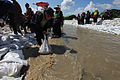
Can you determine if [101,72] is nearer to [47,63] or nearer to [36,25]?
[47,63]

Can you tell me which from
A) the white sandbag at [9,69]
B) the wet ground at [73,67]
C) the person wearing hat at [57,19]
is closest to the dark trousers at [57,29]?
the person wearing hat at [57,19]

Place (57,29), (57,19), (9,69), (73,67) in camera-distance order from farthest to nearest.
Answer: (57,29)
(57,19)
(73,67)
(9,69)

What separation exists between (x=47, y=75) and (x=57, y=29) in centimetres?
435

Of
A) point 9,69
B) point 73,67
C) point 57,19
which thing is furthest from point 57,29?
point 9,69

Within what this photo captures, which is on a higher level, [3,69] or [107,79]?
[3,69]

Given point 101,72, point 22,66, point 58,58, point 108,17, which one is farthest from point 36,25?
point 108,17

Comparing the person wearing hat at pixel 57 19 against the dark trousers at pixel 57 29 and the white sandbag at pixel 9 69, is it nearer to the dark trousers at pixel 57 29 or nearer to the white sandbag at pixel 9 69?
the dark trousers at pixel 57 29

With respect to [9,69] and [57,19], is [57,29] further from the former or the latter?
[9,69]

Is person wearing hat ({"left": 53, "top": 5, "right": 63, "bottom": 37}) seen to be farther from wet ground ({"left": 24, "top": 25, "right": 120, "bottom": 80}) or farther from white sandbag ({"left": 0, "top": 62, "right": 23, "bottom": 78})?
white sandbag ({"left": 0, "top": 62, "right": 23, "bottom": 78})

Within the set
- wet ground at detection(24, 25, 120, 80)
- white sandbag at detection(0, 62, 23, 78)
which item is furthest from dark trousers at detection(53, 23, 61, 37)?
white sandbag at detection(0, 62, 23, 78)

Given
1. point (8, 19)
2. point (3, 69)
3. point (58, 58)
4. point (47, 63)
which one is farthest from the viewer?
point (8, 19)

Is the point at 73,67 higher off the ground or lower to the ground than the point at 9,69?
lower

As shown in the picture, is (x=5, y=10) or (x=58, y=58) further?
(x=5, y=10)

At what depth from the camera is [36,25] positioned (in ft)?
13.9
